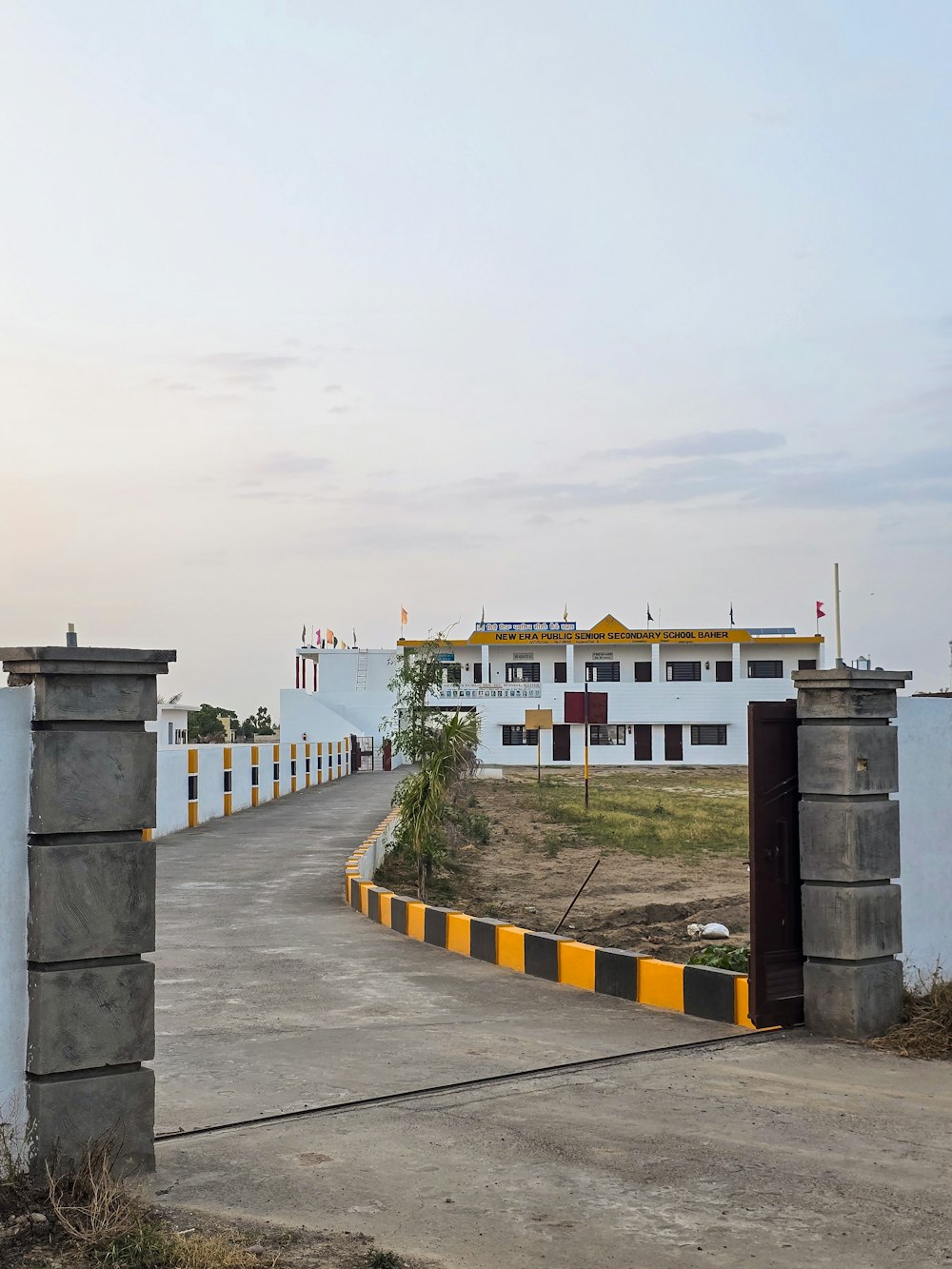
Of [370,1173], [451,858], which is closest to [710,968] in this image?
[370,1173]

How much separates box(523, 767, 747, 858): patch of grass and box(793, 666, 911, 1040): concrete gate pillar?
49.0 ft

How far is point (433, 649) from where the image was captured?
19.8m

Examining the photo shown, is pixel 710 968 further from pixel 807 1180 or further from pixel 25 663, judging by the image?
pixel 25 663

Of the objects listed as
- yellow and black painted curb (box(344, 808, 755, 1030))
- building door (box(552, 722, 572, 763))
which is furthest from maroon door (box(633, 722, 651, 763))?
yellow and black painted curb (box(344, 808, 755, 1030))

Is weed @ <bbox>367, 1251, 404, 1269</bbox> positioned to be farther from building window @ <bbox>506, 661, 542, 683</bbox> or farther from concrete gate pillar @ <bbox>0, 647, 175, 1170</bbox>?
building window @ <bbox>506, 661, 542, 683</bbox>

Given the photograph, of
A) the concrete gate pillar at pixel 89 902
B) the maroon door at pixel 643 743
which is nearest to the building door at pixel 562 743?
the maroon door at pixel 643 743

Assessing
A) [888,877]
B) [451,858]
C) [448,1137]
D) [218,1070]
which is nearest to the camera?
[448,1137]

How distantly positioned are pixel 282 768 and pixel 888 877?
30279 millimetres

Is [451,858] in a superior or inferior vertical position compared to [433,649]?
inferior

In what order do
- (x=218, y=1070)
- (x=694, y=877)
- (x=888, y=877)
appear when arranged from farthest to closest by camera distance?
(x=694, y=877) < (x=888, y=877) < (x=218, y=1070)

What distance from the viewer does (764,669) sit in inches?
2707

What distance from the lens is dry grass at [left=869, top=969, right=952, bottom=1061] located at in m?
7.72

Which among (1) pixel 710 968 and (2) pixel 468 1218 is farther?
(1) pixel 710 968

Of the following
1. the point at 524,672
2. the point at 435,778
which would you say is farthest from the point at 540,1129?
the point at 524,672
